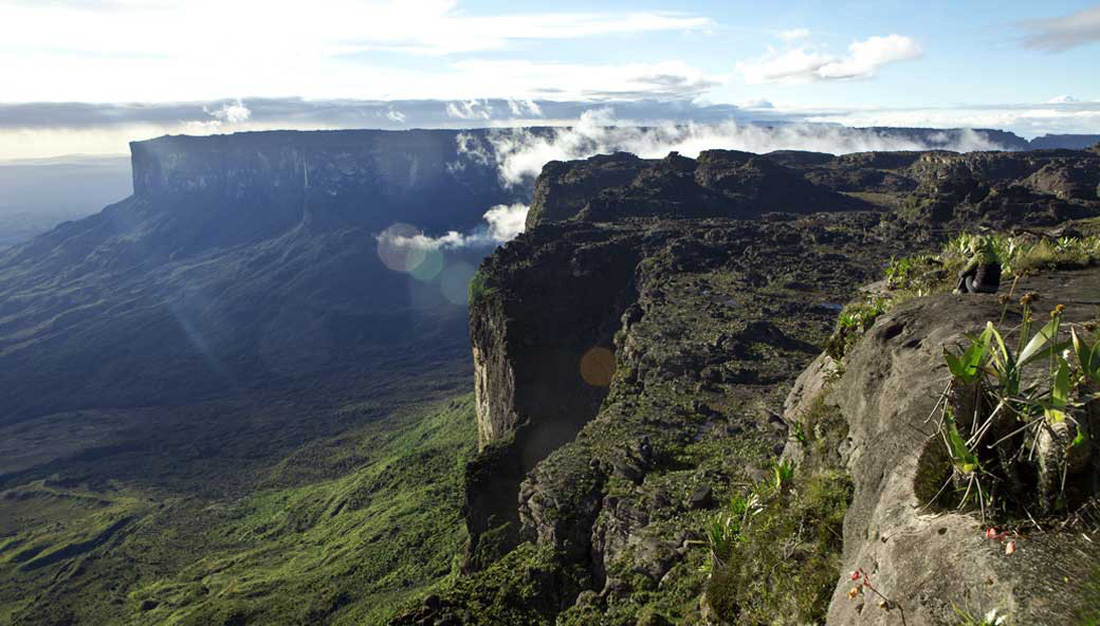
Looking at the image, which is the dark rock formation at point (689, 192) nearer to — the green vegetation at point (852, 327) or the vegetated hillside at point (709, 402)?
the vegetated hillside at point (709, 402)

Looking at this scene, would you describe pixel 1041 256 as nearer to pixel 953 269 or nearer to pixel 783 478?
pixel 953 269

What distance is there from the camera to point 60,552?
343 feet

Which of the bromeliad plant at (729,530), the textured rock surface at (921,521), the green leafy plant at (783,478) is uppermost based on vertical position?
the textured rock surface at (921,521)

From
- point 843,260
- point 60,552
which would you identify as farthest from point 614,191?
point 60,552

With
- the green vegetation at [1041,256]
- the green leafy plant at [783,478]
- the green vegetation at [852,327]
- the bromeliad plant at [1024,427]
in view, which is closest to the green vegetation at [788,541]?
the green leafy plant at [783,478]

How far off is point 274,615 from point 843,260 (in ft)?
225

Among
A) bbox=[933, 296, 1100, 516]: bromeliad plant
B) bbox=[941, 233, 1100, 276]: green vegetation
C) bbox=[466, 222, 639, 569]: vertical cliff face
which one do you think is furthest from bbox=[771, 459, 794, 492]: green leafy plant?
bbox=[466, 222, 639, 569]: vertical cliff face

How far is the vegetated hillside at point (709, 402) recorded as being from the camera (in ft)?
40.1

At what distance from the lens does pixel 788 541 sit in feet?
42.3

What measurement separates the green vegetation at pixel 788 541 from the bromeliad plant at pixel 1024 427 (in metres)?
3.97

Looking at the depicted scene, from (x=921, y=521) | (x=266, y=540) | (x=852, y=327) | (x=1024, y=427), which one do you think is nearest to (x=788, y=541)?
(x=921, y=521)

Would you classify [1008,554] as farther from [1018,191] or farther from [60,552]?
[60,552]

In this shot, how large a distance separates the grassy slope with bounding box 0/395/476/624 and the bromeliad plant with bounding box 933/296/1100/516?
51194mm

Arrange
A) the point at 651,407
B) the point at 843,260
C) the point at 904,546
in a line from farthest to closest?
the point at 843,260
the point at 651,407
the point at 904,546
